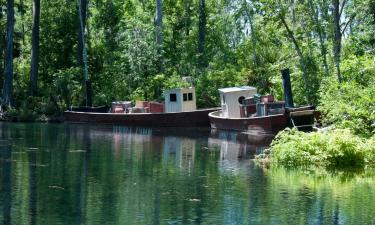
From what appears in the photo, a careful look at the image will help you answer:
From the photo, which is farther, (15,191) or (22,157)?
(22,157)

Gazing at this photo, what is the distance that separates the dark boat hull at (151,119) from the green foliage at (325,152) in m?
18.0

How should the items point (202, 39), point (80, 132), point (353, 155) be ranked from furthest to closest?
point (202, 39)
point (80, 132)
point (353, 155)

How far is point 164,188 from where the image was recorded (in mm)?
19141

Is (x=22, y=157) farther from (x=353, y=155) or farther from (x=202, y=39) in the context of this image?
(x=202, y=39)

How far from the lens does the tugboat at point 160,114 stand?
41.3 m

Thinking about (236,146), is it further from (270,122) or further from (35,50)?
(35,50)

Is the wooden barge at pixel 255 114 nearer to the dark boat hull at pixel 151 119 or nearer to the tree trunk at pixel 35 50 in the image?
the dark boat hull at pixel 151 119

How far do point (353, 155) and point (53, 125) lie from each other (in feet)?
76.0

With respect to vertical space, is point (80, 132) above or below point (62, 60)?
below

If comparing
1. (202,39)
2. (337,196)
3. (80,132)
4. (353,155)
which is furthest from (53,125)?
(337,196)

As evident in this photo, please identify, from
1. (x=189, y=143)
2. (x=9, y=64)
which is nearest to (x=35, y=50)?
(x=9, y=64)

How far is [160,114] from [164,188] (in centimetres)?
2252

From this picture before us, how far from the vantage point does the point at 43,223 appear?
14.7 m

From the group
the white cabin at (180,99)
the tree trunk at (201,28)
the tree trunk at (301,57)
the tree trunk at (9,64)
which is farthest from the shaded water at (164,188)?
the tree trunk at (201,28)
